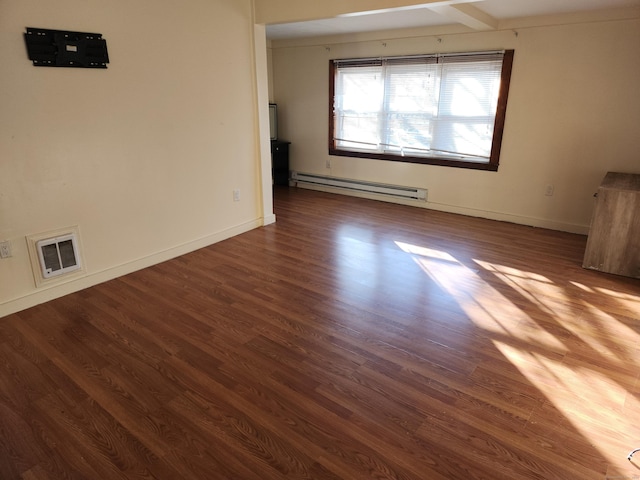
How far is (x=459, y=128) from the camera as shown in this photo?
5301 mm

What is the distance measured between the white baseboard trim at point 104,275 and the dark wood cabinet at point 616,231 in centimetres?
353

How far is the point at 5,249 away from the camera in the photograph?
286 cm

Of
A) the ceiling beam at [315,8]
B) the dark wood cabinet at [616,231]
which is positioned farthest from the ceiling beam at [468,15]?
the dark wood cabinet at [616,231]

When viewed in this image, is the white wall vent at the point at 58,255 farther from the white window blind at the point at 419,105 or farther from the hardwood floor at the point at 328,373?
the white window blind at the point at 419,105

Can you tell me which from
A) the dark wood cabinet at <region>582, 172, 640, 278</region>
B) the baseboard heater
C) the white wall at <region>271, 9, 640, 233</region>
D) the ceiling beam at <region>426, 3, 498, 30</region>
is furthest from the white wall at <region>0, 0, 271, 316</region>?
the dark wood cabinet at <region>582, 172, 640, 278</region>

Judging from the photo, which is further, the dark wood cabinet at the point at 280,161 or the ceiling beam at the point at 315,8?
the dark wood cabinet at the point at 280,161

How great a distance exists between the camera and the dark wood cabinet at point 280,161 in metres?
6.89

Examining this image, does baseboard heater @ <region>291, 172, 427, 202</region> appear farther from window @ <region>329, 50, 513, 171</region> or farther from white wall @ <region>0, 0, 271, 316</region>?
white wall @ <region>0, 0, 271, 316</region>

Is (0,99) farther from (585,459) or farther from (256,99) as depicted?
(585,459)

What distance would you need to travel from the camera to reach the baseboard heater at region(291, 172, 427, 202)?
589cm

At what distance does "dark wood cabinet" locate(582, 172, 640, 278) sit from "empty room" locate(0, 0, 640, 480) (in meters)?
0.02

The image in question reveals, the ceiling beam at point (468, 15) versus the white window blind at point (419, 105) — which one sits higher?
the ceiling beam at point (468, 15)

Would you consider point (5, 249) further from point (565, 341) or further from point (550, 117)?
point (550, 117)

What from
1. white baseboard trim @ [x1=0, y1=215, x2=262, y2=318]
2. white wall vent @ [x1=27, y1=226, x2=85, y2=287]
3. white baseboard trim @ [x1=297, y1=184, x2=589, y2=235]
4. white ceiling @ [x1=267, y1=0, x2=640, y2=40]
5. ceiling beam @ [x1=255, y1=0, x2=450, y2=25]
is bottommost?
white baseboard trim @ [x1=0, y1=215, x2=262, y2=318]
